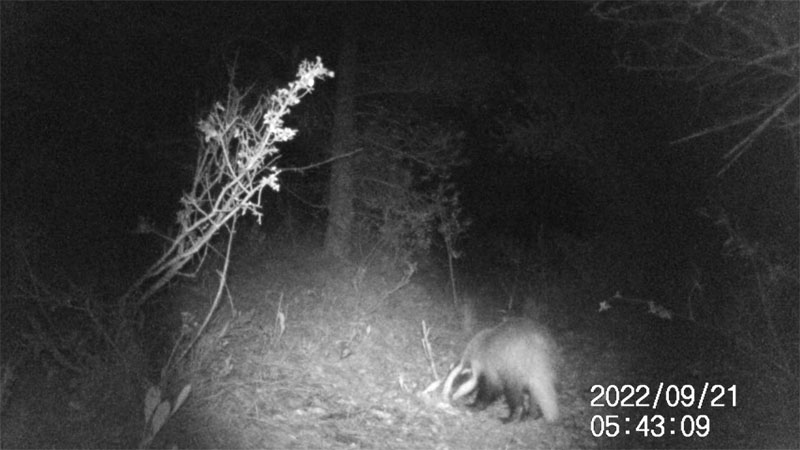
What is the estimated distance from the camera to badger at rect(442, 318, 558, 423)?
8.52m

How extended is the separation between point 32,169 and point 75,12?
1.73m

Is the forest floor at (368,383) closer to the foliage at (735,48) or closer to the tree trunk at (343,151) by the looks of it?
the tree trunk at (343,151)

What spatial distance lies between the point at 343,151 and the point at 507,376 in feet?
15.7

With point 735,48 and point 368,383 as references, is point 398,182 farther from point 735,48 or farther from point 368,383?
point 735,48

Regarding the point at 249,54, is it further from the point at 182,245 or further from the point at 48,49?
the point at 182,245

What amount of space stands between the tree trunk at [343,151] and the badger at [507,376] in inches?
162

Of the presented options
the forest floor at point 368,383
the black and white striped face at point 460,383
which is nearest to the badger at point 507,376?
the black and white striped face at point 460,383

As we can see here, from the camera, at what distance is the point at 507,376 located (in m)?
8.58

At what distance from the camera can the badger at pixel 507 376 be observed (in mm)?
8516

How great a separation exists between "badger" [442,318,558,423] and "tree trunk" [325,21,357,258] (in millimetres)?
4122

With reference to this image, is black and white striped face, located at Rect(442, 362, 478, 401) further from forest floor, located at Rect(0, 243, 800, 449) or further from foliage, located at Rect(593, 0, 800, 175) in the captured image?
foliage, located at Rect(593, 0, 800, 175)

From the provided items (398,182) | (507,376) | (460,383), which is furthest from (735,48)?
(398,182)

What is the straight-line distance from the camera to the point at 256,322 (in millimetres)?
9016

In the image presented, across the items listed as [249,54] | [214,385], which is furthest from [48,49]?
[214,385]
